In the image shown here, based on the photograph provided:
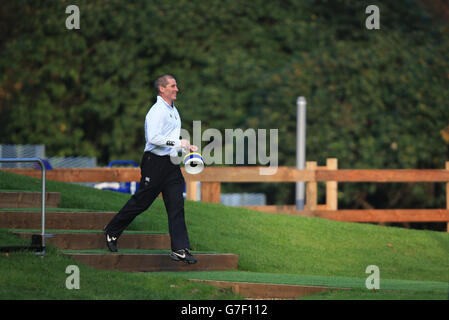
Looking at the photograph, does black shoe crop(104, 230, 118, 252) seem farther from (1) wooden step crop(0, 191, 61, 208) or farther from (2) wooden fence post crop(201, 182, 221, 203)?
(2) wooden fence post crop(201, 182, 221, 203)

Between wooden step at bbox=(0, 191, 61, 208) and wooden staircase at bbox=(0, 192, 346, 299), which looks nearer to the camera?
wooden staircase at bbox=(0, 192, 346, 299)

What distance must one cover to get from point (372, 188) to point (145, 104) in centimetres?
598

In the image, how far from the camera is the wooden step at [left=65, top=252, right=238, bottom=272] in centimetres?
1062

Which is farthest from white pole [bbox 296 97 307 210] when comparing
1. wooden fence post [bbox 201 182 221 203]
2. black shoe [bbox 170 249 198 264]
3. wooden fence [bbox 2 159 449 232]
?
black shoe [bbox 170 249 198 264]

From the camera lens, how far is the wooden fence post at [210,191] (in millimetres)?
15781

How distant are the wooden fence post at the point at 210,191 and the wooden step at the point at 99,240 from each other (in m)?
3.87

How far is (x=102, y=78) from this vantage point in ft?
76.8

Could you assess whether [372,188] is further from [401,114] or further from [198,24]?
[198,24]

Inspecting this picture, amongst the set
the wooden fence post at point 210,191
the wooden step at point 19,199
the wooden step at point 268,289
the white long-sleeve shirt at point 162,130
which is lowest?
the wooden step at point 268,289

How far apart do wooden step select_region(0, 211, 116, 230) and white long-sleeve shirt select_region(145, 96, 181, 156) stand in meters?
1.98

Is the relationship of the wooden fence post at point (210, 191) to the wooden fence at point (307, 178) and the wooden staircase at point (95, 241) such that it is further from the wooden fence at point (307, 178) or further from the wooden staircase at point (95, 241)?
the wooden staircase at point (95, 241)

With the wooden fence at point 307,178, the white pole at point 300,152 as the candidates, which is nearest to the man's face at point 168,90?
the wooden fence at point 307,178

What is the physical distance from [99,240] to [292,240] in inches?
132

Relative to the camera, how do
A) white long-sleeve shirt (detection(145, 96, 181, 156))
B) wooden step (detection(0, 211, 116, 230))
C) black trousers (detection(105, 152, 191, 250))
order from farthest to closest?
wooden step (detection(0, 211, 116, 230)) → black trousers (detection(105, 152, 191, 250)) → white long-sleeve shirt (detection(145, 96, 181, 156))
